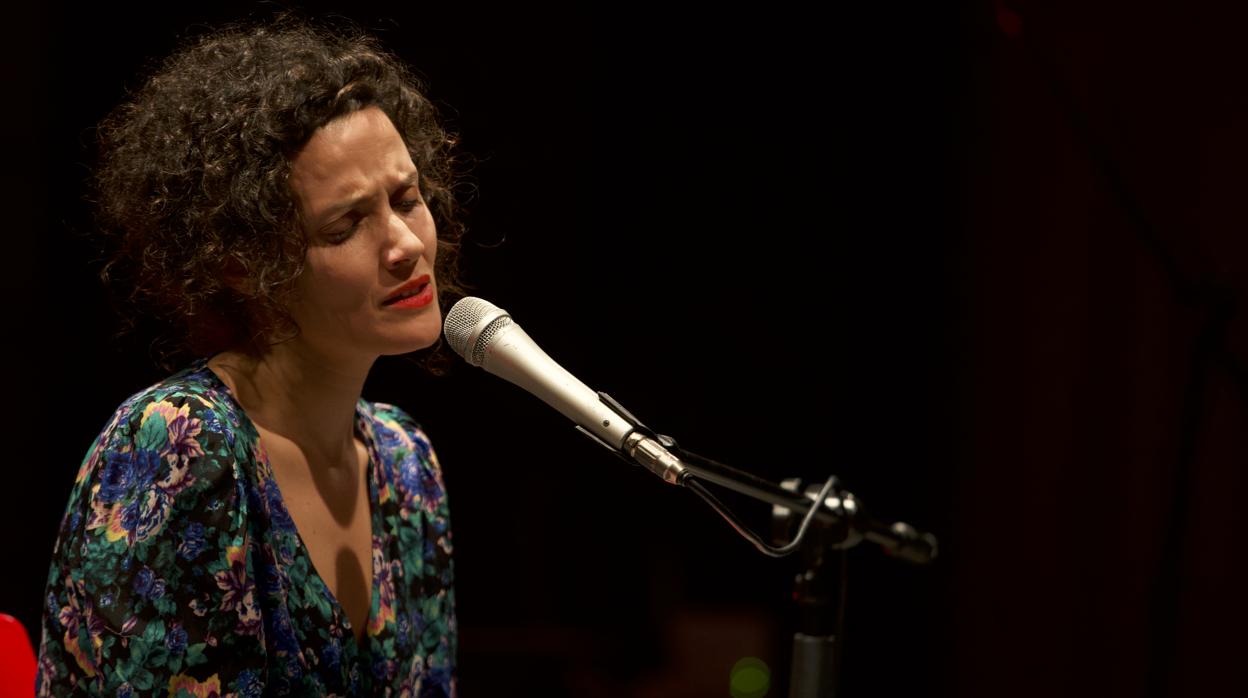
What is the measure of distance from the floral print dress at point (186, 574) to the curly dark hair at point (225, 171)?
94 millimetres

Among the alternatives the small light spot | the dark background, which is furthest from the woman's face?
the small light spot

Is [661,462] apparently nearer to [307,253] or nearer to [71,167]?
[307,253]

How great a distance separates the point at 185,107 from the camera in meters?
1.38

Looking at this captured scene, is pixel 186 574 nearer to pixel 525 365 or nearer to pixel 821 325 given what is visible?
pixel 525 365

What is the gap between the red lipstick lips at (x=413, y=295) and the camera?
4.46ft

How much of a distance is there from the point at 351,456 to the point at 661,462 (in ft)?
1.82

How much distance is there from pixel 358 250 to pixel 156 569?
39 centimetres

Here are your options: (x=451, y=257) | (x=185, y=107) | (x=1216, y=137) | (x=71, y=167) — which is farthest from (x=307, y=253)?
(x=1216, y=137)

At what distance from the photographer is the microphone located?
1.15m

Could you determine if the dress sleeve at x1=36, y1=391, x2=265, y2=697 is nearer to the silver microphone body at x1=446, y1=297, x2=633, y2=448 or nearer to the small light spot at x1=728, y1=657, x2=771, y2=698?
the silver microphone body at x1=446, y1=297, x2=633, y2=448

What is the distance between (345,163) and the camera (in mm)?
1351

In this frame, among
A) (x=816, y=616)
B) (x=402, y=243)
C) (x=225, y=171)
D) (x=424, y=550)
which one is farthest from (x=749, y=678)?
(x=225, y=171)

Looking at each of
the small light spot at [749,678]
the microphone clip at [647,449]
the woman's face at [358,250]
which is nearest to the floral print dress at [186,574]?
the woman's face at [358,250]

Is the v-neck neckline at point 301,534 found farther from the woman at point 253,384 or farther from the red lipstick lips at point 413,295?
the red lipstick lips at point 413,295
